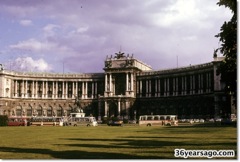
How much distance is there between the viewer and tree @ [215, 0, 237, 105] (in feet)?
101

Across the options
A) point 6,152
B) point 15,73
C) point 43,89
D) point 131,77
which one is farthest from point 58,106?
point 6,152

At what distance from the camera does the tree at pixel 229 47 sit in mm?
30836

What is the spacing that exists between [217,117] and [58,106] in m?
65.0

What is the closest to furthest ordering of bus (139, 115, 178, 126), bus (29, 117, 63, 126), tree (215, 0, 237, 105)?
tree (215, 0, 237, 105), bus (139, 115, 178, 126), bus (29, 117, 63, 126)

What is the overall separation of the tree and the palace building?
343 feet

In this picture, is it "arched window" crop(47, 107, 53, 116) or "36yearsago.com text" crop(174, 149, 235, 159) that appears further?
"arched window" crop(47, 107, 53, 116)

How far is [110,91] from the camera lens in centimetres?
15688

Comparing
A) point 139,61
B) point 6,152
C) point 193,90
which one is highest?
point 139,61

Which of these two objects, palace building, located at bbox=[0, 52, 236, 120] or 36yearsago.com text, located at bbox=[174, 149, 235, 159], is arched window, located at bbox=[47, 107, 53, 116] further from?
36yearsago.com text, located at bbox=[174, 149, 235, 159]

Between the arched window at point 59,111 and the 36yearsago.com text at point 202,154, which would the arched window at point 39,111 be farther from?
the 36yearsago.com text at point 202,154

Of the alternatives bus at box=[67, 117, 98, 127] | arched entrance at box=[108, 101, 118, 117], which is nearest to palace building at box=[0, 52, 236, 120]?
arched entrance at box=[108, 101, 118, 117]

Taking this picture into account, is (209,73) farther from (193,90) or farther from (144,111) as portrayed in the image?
(144,111)

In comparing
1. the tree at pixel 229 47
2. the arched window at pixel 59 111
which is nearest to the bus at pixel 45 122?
the arched window at pixel 59 111

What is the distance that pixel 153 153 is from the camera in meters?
25.1
